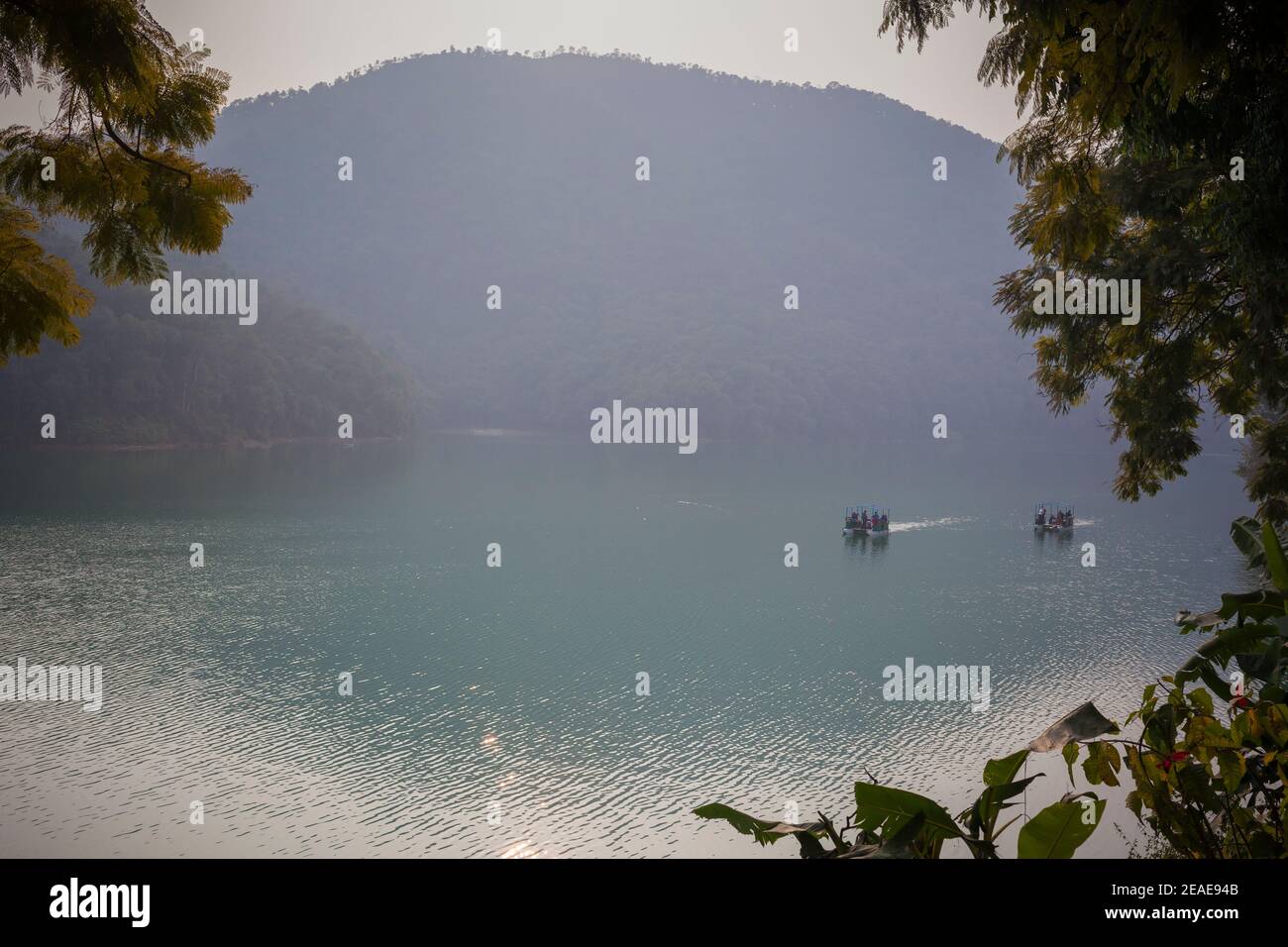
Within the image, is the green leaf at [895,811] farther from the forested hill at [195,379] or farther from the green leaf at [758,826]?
the forested hill at [195,379]

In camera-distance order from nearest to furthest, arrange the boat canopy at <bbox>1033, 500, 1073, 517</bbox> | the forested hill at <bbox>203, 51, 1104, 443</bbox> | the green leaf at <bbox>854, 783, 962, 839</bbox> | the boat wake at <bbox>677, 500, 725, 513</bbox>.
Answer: the green leaf at <bbox>854, 783, 962, 839</bbox> → the boat canopy at <bbox>1033, 500, 1073, 517</bbox> → the boat wake at <bbox>677, 500, 725, 513</bbox> → the forested hill at <bbox>203, 51, 1104, 443</bbox>

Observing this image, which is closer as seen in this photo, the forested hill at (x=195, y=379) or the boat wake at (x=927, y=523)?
the boat wake at (x=927, y=523)

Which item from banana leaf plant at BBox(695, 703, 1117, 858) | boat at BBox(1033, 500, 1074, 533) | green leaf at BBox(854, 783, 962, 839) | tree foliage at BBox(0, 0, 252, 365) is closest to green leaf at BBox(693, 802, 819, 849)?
banana leaf plant at BBox(695, 703, 1117, 858)

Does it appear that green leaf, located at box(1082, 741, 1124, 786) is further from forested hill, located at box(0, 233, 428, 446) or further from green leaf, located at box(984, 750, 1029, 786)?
forested hill, located at box(0, 233, 428, 446)

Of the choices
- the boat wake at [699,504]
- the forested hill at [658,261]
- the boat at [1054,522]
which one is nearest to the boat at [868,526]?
the boat at [1054,522]

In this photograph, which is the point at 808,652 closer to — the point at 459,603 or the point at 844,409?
the point at 459,603

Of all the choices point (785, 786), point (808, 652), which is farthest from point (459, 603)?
point (785, 786)
